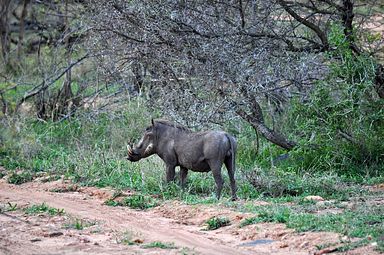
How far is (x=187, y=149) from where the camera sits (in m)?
11.4

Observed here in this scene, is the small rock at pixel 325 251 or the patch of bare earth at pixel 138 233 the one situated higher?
the small rock at pixel 325 251

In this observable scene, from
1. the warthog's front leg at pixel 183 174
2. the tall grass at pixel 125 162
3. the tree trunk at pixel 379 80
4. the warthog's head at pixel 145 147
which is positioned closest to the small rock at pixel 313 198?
the tall grass at pixel 125 162

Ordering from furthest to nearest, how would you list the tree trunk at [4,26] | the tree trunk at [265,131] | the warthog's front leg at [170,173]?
the tree trunk at [4,26] → the tree trunk at [265,131] → the warthog's front leg at [170,173]

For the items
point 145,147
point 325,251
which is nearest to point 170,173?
point 145,147

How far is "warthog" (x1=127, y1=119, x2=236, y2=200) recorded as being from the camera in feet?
35.9

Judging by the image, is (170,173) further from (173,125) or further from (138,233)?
(138,233)

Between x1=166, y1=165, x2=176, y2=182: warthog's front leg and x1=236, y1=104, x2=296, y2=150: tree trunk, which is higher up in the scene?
x1=236, y1=104, x2=296, y2=150: tree trunk

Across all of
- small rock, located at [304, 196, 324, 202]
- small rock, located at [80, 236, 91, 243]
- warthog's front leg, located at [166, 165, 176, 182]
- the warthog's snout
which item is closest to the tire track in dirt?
small rock, located at [80, 236, 91, 243]

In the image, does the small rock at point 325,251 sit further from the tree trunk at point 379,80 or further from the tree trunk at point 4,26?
the tree trunk at point 4,26

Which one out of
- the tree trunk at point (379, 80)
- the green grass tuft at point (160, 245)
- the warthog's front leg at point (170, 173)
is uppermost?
the tree trunk at point (379, 80)

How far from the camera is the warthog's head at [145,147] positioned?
12.1 metres

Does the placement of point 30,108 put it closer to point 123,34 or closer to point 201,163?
point 123,34

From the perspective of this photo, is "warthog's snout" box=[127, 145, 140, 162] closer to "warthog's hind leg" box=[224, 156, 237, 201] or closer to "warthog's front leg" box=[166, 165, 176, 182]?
"warthog's front leg" box=[166, 165, 176, 182]

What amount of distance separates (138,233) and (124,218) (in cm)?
112
